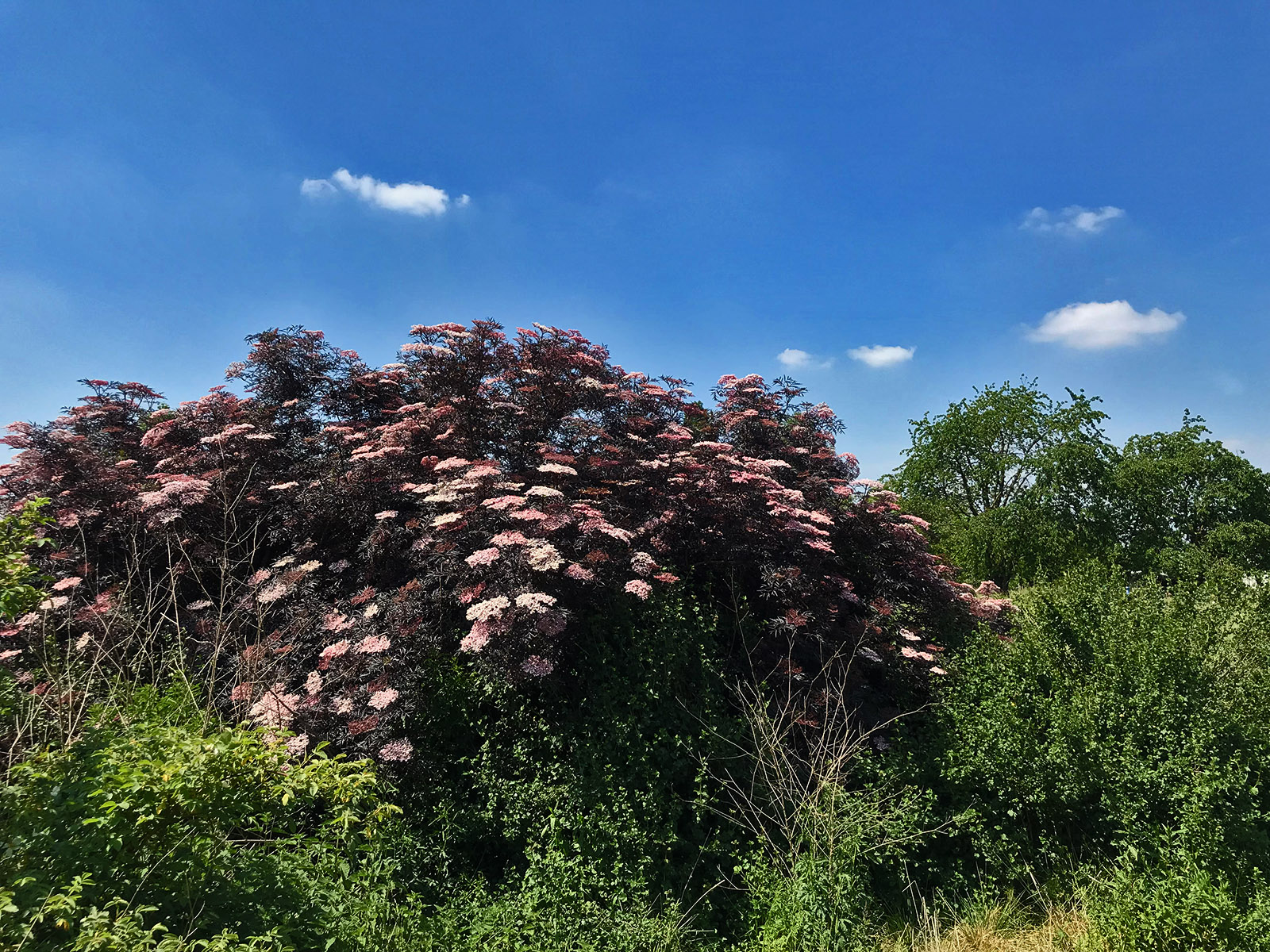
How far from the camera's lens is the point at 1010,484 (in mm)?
19438

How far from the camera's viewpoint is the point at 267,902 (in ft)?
9.88

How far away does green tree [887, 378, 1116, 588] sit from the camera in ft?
58.0

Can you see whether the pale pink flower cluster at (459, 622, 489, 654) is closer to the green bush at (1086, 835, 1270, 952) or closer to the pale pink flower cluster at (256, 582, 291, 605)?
the pale pink flower cluster at (256, 582, 291, 605)

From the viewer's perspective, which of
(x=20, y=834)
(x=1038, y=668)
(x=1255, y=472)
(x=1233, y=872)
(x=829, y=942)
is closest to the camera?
(x=20, y=834)

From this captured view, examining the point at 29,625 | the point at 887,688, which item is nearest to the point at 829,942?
the point at 887,688

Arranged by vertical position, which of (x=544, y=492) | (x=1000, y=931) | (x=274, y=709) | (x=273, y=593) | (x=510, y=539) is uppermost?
(x=544, y=492)

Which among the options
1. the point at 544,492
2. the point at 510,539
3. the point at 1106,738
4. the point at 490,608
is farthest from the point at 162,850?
the point at 1106,738

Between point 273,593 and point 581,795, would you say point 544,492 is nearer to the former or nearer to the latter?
point 581,795

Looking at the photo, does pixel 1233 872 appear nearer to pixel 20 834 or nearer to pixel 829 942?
pixel 829 942

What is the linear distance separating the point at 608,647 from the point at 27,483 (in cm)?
650

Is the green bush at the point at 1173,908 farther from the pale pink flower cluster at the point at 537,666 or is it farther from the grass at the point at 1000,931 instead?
the pale pink flower cluster at the point at 537,666

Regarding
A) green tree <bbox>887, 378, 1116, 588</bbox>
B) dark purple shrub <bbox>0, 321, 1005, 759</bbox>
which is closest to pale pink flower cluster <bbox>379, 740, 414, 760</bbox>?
dark purple shrub <bbox>0, 321, 1005, 759</bbox>

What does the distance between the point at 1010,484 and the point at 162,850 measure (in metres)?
21.1

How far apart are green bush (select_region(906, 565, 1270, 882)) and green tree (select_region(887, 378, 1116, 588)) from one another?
479 inches
